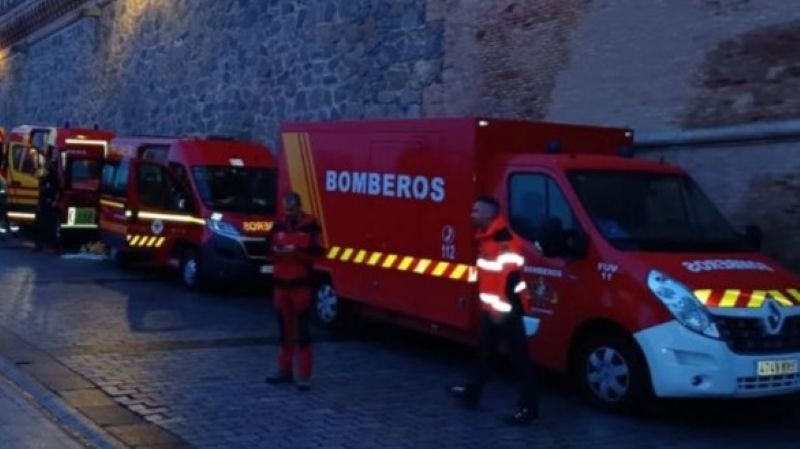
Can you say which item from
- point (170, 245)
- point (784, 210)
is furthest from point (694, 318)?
point (170, 245)

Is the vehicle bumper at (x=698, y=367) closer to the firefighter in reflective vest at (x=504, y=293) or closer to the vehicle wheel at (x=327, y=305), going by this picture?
the firefighter in reflective vest at (x=504, y=293)

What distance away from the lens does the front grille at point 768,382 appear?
8633 mm

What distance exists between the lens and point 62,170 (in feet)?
72.9

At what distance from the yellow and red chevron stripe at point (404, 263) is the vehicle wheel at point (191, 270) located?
4296mm

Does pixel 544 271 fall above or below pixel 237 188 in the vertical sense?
below

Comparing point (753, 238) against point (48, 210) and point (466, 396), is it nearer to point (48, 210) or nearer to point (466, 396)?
point (466, 396)

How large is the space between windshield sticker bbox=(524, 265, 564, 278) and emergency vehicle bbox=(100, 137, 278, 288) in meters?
6.86

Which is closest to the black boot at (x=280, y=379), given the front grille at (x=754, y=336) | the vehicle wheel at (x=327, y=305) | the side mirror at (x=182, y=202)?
the vehicle wheel at (x=327, y=305)

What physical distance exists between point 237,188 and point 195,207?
783 mm

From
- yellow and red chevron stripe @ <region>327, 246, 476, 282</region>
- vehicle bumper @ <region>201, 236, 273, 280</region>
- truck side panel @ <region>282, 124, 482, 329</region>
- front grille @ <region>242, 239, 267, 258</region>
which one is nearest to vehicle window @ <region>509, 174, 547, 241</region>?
truck side panel @ <region>282, 124, 482, 329</region>

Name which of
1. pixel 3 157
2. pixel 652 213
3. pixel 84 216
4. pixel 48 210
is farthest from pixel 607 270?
pixel 3 157

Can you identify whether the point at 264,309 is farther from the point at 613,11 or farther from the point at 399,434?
the point at 399,434

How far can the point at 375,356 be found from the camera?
11.8m

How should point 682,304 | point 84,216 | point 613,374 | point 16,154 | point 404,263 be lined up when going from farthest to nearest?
point 16,154, point 84,216, point 404,263, point 613,374, point 682,304
